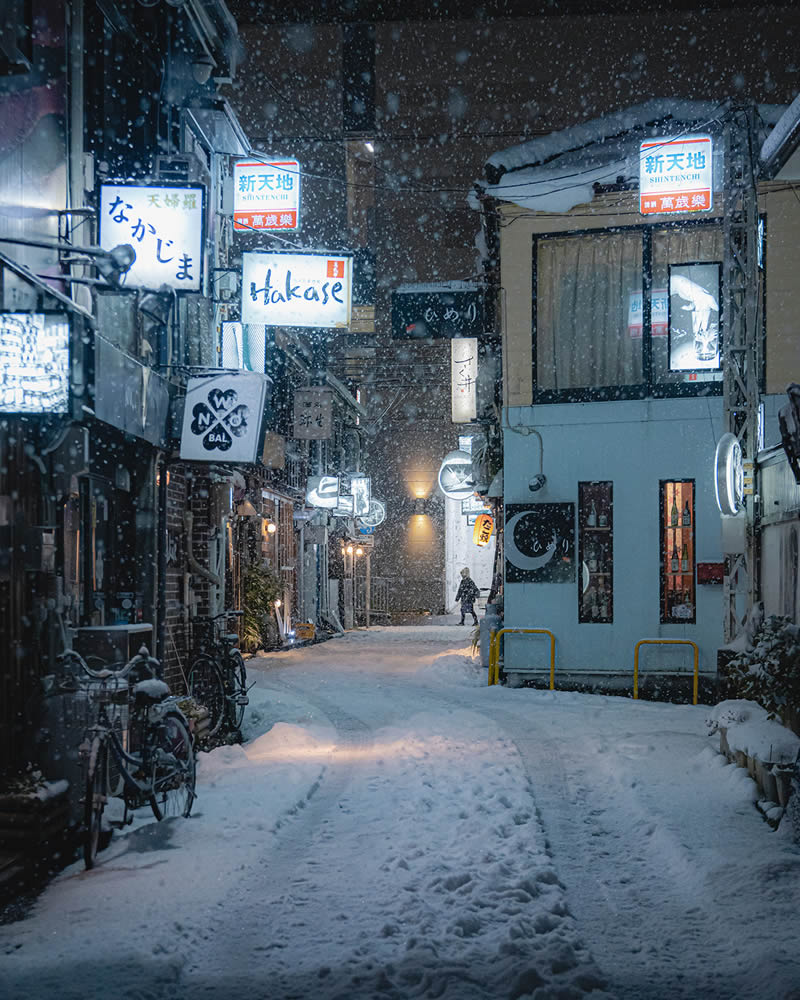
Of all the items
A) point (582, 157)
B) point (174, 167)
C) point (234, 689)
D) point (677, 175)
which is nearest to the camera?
point (174, 167)

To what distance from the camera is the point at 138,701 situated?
830cm

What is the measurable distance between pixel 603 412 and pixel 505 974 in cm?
1407

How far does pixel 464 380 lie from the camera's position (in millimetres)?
27875

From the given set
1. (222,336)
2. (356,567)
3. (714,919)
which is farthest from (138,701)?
(356,567)

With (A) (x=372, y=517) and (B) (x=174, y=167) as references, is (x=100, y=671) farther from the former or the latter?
(A) (x=372, y=517)

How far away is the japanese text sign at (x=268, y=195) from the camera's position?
16484mm

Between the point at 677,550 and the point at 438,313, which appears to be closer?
the point at 677,550

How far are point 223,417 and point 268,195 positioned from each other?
6.12 metres

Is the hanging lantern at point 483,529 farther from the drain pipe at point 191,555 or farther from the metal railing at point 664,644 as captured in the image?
the drain pipe at point 191,555

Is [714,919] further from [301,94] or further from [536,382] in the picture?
[301,94]

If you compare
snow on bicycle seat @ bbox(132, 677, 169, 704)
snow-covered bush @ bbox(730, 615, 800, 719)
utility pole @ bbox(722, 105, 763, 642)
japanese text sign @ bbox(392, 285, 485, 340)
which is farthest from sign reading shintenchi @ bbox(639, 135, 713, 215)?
snow on bicycle seat @ bbox(132, 677, 169, 704)

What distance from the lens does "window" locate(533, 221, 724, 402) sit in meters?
18.0

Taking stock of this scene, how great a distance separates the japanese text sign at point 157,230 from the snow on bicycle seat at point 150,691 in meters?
4.61

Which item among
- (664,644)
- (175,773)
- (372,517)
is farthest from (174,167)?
(372,517)
